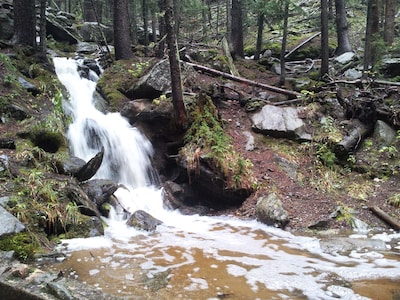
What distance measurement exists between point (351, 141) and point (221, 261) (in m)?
6.45

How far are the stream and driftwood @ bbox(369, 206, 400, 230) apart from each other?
0.87ft

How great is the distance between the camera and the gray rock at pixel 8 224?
5285 millimetres

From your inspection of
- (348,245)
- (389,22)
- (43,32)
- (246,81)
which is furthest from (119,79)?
(389,22)

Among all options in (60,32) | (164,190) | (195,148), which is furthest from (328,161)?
(60,32)

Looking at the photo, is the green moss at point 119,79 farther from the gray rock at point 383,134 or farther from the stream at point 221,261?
the gray rock at point 383,134

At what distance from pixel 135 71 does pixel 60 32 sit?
823 cm

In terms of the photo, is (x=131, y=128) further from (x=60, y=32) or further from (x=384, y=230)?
(x=60, y=32)

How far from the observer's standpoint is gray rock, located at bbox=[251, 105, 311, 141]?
36.1 ft

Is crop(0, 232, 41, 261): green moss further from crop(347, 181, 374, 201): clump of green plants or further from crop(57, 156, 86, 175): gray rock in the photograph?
crop(347, 181, 374, 201): clump of green plants

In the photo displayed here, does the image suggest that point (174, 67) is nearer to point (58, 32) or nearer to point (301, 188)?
point (301, 188)

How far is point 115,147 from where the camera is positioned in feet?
34.8

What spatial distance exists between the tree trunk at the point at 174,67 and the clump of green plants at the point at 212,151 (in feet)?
1.15

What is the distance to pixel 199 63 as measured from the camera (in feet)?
48.7

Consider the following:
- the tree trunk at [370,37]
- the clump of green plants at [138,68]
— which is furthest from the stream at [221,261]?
the tree trunk at [370,37]
